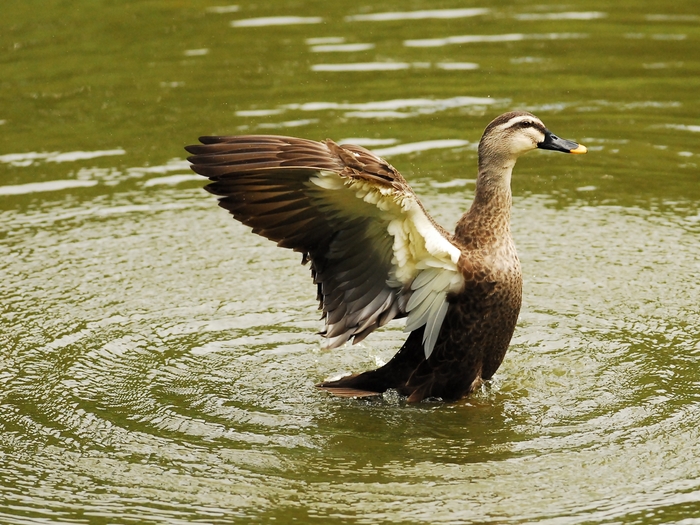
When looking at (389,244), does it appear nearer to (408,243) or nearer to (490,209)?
(408,243)

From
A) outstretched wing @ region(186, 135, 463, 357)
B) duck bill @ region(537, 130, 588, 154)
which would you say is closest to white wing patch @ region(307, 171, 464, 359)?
outstretched wing @ region(186, 135, 463, 357)

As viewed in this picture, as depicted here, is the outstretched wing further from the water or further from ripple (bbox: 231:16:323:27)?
ripple (bbox: 231:16:323:27)

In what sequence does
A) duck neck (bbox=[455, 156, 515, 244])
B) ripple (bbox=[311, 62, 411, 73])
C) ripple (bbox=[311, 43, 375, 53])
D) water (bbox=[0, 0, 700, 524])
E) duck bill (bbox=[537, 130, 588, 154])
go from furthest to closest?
ripple (bbox=[311, 43, 375, 53]) → ripple (bbox=[311, 62, 411, 73]) → duck bill (bbox=[537, 130, 588, 154]) → duck neck (bbox=[455, 156, 515, 244]) → water (bbox=[0, 0, 700, 524])

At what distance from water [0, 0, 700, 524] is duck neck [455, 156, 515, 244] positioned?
909 millimetres

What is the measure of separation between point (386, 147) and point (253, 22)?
155 inches

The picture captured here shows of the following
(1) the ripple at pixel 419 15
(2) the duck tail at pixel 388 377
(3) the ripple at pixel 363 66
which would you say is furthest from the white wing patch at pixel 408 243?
(1) the ripple at pixel 419 15

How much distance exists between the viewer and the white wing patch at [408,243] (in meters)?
5.93

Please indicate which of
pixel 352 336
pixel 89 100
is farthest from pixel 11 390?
pixel 89 100

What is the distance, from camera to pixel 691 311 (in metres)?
7.75

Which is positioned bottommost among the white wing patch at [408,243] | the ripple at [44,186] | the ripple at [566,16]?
the ripple at [44,186]

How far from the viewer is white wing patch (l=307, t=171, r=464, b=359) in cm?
593

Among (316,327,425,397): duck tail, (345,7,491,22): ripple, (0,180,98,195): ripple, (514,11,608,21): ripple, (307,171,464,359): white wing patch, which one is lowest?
(316,327,425,397): duck tail

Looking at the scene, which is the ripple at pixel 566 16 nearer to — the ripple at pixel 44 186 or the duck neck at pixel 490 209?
the ripple at pixel 44 186

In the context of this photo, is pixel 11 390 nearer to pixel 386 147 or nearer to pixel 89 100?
pixel 386 147
